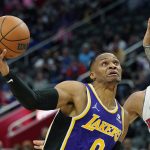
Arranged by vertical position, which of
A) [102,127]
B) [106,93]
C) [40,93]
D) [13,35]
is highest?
[13,35]

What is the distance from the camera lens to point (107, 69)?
5.09 metres

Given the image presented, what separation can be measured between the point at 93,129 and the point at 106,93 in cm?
38

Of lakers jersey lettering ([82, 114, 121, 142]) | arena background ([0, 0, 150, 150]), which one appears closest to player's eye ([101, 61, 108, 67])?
lakers jersey lettering ([82, 114, 121, 142])

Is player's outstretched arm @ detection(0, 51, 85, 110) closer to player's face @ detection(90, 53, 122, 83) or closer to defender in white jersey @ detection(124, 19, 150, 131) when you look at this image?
player's face @ detection(90, 53, 122, 83)

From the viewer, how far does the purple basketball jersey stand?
4852 mm

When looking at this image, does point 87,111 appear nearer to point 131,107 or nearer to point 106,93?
point 106,93

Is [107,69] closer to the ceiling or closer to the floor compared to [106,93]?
closer to the ceiling

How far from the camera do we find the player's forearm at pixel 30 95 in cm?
431

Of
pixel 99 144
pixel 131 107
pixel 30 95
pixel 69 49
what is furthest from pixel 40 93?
pixel 69 49

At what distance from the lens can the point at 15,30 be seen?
198 inches

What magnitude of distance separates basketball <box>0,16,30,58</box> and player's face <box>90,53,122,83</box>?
656 millimetres

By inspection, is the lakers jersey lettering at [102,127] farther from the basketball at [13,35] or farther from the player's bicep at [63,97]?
the basketball at [13,35]

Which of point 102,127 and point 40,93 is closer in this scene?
point 40,93

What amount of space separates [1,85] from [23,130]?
2.42 m
